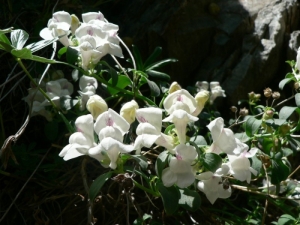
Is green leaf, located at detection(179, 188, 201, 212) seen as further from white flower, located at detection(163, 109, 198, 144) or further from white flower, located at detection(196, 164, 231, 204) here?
white flower, located at detection(163, 109, 198, 144)

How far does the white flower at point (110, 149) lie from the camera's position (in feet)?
3.23

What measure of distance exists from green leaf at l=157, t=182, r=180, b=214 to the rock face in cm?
86

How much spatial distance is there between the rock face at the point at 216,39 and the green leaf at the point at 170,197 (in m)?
0.86

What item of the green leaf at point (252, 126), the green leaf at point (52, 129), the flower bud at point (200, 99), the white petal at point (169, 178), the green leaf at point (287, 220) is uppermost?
the flower bud at point (200, 99)

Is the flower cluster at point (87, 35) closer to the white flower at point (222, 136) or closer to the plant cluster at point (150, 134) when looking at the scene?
the plant cluster at point (150, 134)

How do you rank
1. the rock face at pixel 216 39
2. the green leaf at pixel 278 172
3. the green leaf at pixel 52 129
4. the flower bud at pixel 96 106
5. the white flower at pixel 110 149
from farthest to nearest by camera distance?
the rock face at pixel 216 39
the green leaf at pixel 52 129
the green leaf at pixel 278 172
the flower bud at pixel 96 106
the white flower at pixel 110 149

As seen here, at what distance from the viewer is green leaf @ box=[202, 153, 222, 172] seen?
3.33ft

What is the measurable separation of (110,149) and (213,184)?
26 cm

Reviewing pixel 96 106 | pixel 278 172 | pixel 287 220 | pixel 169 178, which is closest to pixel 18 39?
pixel 96 106

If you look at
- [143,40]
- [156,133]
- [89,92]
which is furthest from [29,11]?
[156,133]

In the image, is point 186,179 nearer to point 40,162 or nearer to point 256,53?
point 40,162

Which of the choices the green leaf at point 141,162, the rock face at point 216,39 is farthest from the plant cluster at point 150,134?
the rock face at point 216,39

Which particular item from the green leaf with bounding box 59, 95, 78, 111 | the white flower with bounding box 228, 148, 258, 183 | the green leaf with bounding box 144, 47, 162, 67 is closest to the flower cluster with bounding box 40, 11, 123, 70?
the green leaf with bounding box 59, 95, 78, 111

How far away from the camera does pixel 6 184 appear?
4.93 ft
